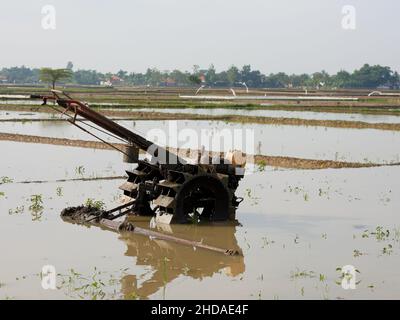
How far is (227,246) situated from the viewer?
9273 millimetres

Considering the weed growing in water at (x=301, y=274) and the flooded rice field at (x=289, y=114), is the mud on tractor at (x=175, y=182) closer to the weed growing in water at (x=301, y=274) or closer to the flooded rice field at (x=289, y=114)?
the weed growing in water at (x=301, y=274)

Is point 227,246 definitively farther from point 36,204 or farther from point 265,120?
point 265,120

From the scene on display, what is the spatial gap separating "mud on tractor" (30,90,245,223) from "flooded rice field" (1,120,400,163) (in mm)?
9002

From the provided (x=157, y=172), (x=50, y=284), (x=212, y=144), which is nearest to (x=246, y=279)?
(x=50, y=284)

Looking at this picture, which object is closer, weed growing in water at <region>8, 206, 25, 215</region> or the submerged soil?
weed growing in water at <region>8, 206, 25, 215</region>

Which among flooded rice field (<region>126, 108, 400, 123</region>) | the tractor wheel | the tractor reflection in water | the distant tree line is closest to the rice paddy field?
the tractor reflection in water

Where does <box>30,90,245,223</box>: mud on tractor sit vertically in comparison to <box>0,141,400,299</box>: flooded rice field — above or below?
above

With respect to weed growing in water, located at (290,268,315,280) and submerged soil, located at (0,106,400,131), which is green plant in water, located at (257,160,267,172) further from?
submerged soil, located at (0,106,400,131)

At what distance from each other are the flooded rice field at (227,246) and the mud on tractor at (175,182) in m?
0.30

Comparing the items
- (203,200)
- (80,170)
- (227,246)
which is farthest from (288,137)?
(227,246)

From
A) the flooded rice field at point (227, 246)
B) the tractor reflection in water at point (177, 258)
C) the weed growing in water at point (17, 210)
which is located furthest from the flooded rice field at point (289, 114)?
the tractor reflection in water at point (177, 258)

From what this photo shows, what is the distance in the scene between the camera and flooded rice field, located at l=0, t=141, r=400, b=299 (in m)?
7.18

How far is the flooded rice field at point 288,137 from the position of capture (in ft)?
67.2
